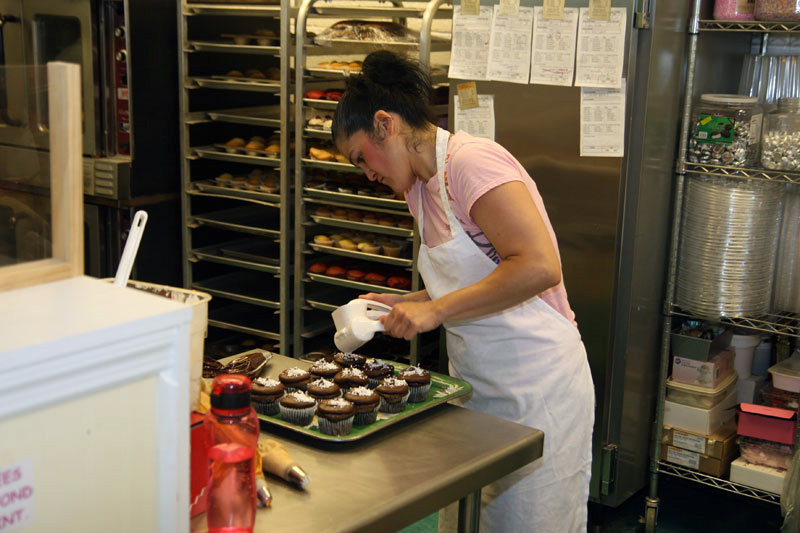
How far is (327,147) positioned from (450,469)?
2.54 meters

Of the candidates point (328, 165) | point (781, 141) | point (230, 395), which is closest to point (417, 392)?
point (230, 395)

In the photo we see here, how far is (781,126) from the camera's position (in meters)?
3.09

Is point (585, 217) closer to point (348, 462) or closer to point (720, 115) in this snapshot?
point (720, 115)

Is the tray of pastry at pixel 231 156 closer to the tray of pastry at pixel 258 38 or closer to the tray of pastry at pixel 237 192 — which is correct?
the tray of pastry at pixel 237 192

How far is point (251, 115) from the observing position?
440cm

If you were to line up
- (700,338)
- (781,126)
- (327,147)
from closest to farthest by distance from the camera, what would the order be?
(781,126) < (700,338) < (327,147)

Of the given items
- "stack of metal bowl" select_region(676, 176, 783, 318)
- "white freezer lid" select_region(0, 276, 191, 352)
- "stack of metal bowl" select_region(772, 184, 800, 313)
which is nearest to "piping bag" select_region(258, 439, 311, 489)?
"white freezer lid" select_region(0, 276, 191, 352)

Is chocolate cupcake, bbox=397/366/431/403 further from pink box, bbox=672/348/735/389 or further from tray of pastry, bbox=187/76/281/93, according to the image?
tray of pastry, bbox=187/76/281/93

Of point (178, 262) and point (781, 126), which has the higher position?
point (781, 126)

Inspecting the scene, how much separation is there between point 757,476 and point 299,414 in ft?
7.08

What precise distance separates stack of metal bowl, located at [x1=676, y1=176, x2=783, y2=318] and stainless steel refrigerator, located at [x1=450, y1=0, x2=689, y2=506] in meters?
0.13

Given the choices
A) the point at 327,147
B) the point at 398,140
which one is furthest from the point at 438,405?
the point at 327,147

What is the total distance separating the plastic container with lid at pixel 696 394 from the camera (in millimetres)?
3367

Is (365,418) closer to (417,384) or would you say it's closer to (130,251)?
(417,384)
